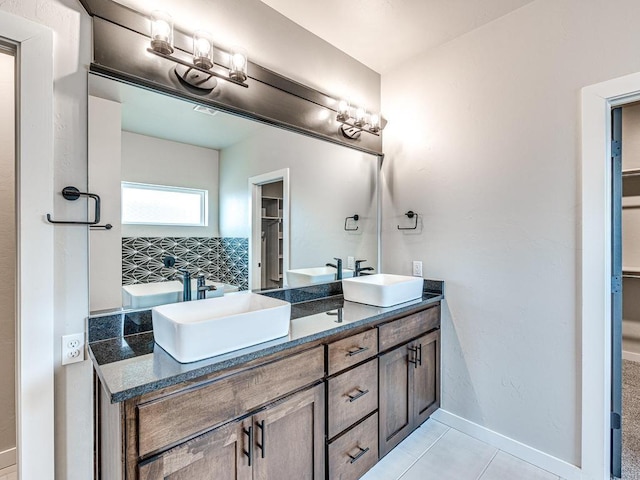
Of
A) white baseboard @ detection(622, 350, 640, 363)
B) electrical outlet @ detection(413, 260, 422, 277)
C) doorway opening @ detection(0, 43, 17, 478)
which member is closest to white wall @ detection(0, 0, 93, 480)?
doorway opening @ detection(0, 43, 17, 478)

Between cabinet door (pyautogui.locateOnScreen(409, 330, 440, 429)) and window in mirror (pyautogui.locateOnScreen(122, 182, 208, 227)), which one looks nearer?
window in mirror (pyautogui.locateOnScreen(122, 182, 208, 227))

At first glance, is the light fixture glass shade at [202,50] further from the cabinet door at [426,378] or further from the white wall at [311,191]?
the cabinet door at [426,378]

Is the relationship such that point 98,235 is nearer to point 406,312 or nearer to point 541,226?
point 406,312

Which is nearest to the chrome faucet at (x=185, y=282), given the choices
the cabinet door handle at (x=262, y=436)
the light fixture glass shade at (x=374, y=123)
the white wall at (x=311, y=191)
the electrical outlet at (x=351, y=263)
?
the white wall at (x=311, y=191)

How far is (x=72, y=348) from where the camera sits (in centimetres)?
129

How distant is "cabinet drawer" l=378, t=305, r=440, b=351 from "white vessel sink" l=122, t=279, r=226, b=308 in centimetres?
99

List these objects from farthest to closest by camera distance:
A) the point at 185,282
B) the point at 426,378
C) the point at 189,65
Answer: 1. the point at 426,378
2. the point at 185,282
3. the point at 189,65

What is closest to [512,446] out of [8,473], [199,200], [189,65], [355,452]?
[355,452]

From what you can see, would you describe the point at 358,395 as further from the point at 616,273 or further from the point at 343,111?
the point at 343,111

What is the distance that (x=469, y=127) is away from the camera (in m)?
2.17

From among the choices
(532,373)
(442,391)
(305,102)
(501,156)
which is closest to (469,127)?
(501,156)

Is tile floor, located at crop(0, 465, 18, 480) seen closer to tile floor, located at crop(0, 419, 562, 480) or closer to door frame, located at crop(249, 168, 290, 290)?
tile floor, located at crop(0, 419, 562, 480)

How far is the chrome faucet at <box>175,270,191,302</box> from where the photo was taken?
5.36 ft

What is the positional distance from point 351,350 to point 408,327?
55cm
